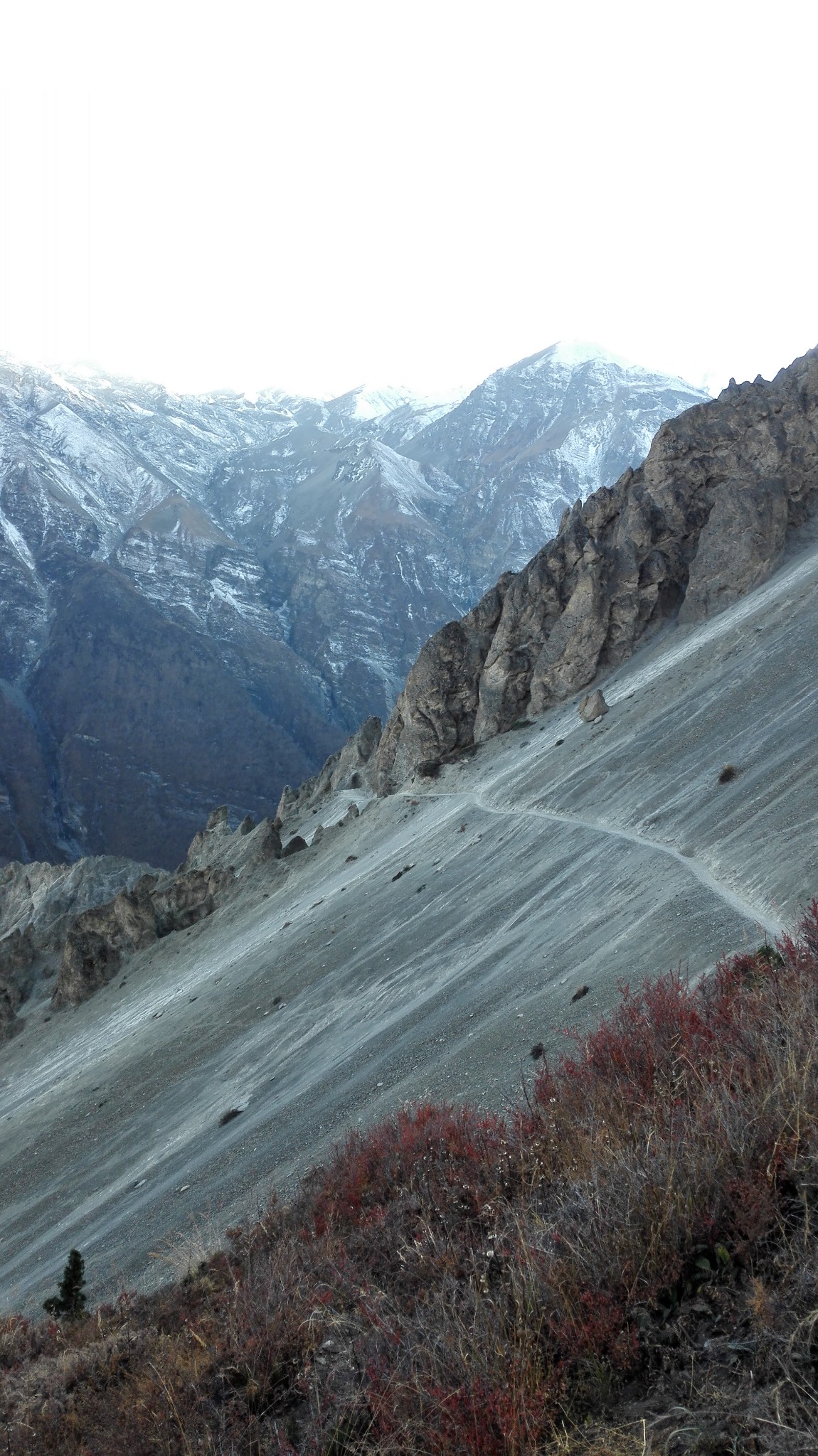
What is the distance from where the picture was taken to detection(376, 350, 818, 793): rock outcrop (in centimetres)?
3941

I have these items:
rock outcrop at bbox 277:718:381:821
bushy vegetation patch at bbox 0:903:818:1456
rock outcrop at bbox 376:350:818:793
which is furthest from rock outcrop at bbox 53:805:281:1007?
bushy vegetation patch at bbox 0:903:818:1456

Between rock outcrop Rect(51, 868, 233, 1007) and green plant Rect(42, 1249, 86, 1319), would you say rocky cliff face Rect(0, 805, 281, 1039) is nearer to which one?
rock outcrop Rect(51, 868, 233, 1007)

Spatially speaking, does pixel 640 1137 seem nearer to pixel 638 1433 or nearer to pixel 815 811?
pixel 638 1433

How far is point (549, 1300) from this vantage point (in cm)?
417

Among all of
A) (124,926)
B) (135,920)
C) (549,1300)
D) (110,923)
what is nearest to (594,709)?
(135,920)

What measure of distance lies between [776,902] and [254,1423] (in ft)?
37.2

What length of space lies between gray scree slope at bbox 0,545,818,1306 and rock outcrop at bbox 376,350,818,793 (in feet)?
11.5

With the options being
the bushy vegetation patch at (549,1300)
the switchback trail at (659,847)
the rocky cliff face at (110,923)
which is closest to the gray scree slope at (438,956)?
the switchback trail at (659,847)

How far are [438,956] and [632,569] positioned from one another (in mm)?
29372

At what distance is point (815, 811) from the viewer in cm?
1655

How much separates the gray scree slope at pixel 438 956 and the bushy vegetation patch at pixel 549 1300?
3764mm

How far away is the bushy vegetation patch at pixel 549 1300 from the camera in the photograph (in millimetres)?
3516

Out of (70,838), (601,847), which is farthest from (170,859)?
(601,847)

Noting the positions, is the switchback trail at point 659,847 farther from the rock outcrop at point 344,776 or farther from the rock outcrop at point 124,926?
the rock outcrop at point 344,776
